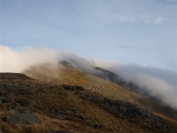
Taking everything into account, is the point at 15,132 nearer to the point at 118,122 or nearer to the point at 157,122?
the point at 118,122

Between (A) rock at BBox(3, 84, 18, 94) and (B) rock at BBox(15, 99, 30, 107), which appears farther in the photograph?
(A) rock at BBox(3, 84, 18, 94)

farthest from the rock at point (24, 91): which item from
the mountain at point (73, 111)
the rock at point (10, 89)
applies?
the rock at point (10, 89)

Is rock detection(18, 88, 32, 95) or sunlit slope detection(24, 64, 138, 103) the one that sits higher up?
sunlit slope detection(24, 64, 138, 103)

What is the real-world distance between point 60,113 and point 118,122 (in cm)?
1456

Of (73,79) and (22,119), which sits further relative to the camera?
(73,79)

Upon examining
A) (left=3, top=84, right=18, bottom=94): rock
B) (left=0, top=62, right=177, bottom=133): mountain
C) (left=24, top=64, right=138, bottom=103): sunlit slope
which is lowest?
(left=0, top=62, right=177, bottom=133): mountain

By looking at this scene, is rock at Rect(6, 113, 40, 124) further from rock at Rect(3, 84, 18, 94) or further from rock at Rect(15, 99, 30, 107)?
rock at Rect(3, 84, 18, 94)

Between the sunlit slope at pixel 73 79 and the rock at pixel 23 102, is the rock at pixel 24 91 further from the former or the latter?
the sunlit slope at pixel 73 79

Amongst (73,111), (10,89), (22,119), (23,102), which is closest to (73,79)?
(10,89)

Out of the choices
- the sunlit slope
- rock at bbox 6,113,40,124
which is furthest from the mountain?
the sunlit slope

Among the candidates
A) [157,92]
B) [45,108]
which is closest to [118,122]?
[45,108]

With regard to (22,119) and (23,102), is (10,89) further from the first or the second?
(22,119)

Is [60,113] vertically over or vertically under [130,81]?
under

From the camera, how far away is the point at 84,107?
168 feet
